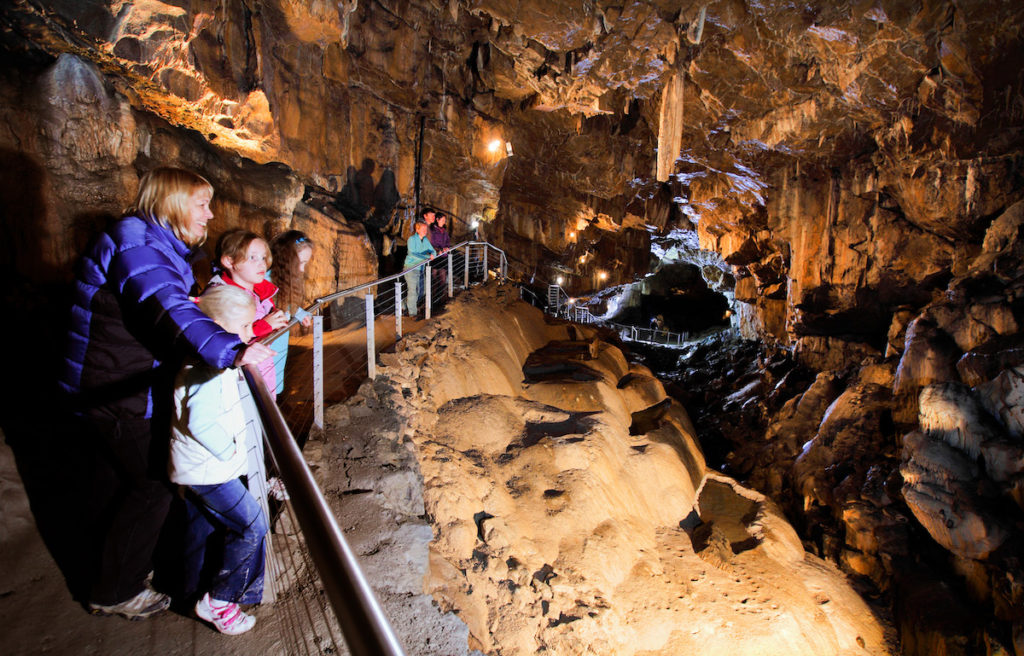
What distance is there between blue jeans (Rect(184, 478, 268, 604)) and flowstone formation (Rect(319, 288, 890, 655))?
884mm

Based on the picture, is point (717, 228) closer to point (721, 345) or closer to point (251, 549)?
point (721, 345)

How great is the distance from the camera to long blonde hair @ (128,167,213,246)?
71.1 inches

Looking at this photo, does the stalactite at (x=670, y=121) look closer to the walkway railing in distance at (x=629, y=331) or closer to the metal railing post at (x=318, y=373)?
the metal railing post at (x=318, y=373)

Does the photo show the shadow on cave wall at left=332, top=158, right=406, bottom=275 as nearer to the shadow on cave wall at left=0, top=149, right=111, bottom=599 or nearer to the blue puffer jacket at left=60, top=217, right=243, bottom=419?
the shadow on cave wall at left=0, top=149, right=111, bottom=599

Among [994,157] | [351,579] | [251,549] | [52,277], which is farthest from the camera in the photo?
[994,157]

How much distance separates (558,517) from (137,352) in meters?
3.63

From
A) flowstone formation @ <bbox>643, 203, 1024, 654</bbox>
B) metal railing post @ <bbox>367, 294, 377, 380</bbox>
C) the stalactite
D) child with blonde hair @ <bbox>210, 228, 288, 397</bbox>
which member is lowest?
flowstone formation @ <bbox>643, 203, 1024, 654</bbox>

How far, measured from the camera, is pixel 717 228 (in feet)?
58.1

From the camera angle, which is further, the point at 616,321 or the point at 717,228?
the point at 616,321

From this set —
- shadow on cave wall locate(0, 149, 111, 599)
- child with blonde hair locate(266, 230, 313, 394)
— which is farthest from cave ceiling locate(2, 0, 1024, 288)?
child with blonde hair locate(266, 230, 313, 394)

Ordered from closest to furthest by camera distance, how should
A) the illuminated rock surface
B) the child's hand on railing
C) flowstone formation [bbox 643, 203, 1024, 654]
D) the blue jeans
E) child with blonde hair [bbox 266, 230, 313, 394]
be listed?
the blue jeans, the child's hand on railing, child with blonde hair [bbox 266, 230, 313, 394], the illuminated rock surface, flowstone formation [bbox 643, 203, 1024, 654]

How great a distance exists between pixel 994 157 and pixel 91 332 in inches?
564

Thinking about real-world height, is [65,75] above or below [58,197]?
above

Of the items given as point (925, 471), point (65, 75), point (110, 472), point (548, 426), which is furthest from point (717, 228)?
point (110, 472)
